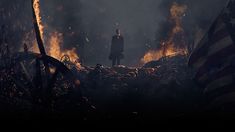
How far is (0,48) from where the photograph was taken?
49.9 feet

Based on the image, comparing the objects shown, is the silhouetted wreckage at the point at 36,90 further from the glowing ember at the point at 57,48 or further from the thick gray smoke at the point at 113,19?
the glowing ember at the point at 57,48

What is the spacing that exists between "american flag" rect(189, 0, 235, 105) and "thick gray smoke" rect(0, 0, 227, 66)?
12907 mm

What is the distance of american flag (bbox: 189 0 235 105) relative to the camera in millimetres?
12258

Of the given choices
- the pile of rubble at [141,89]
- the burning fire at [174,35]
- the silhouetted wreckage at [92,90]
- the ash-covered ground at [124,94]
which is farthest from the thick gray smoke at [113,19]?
the silhouetted wreckage at [92,90]

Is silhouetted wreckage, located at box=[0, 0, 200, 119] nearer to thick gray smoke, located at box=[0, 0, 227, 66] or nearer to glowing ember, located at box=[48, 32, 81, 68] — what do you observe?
thick gray smoke, located at box=[0, 0, 227, 66]

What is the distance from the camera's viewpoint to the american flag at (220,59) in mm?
12258

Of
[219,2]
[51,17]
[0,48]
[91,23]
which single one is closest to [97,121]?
[0,48]

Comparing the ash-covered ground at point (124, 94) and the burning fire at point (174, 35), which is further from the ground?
the burning fire at point (174, 35)

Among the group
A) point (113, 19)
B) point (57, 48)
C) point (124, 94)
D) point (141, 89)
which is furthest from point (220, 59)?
point (113, 19)

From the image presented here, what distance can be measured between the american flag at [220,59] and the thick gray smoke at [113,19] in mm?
12907

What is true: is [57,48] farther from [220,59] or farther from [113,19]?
[220,59]

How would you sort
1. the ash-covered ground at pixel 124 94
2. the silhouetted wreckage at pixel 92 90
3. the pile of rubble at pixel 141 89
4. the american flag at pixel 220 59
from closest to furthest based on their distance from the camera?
the ash-covered ground at pixel 124 94
the silhouetted wreckage at pixel 92 90
the american flag at pixel 220 59
the pile of rubble at pixel 141 89

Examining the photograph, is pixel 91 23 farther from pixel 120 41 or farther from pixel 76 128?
pixel 76 128

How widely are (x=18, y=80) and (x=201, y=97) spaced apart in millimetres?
6770
